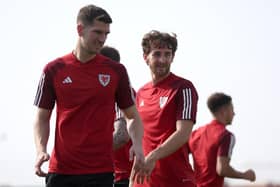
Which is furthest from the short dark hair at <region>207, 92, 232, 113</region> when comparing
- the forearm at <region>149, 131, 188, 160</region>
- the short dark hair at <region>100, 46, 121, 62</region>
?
the forearm at <region>149, 131, 188, 160</region>

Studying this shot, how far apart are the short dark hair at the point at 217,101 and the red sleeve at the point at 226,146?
757 millimetres

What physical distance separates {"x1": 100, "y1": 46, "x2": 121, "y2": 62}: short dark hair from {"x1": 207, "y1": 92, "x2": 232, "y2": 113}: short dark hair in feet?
9.68

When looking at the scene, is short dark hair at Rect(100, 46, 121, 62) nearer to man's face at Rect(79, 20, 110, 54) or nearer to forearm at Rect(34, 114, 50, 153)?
man's face at Rect(79, 20, 110, 54)

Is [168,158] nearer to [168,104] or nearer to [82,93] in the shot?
[168,104]

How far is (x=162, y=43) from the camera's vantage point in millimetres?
10750

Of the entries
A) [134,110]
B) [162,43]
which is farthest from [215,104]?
[134,110]

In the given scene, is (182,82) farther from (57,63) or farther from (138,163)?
(57,63)

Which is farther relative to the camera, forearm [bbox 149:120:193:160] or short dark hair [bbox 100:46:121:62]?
short dark hair [bbox 100:46:121:62]

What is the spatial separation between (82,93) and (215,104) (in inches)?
195

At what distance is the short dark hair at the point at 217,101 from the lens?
45.2 feet

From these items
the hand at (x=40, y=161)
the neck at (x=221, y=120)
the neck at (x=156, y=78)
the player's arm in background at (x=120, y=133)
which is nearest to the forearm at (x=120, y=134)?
the player's arm in background at (x=120, y=133)

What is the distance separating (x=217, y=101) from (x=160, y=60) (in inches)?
129

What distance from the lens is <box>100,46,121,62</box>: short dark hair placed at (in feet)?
36.4

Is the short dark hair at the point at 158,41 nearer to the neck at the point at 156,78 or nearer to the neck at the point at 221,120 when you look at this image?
the neck at the point at 156,78
